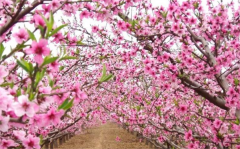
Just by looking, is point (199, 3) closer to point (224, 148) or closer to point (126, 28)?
point (126, 28)

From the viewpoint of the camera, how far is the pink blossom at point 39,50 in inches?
70.4

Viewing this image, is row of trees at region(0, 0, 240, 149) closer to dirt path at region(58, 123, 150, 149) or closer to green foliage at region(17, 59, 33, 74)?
green foliage at region(17, 59, 33, 74)

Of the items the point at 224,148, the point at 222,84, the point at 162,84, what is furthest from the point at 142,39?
the point at 224,148

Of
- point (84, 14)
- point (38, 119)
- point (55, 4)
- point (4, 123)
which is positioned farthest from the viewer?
point (84, 14)

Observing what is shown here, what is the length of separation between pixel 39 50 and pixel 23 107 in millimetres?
439

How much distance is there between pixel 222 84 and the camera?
185 inches

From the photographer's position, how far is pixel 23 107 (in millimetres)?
1722

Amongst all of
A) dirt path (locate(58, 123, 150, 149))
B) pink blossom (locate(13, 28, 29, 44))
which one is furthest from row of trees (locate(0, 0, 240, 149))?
dirt path (locate(58, 123, 150, 149))

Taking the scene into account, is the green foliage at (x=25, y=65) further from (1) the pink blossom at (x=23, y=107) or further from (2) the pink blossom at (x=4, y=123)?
(2) the pink blossom at (x=4, y=123)

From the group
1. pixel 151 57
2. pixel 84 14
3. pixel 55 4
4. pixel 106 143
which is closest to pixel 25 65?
pixel 55 4

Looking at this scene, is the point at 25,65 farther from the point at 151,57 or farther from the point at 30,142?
the point at 151,57

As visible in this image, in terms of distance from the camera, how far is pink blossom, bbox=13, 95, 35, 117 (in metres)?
1.69

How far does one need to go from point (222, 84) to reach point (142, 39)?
1991 millimetres

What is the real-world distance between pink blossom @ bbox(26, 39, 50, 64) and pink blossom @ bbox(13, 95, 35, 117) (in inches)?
11.8
